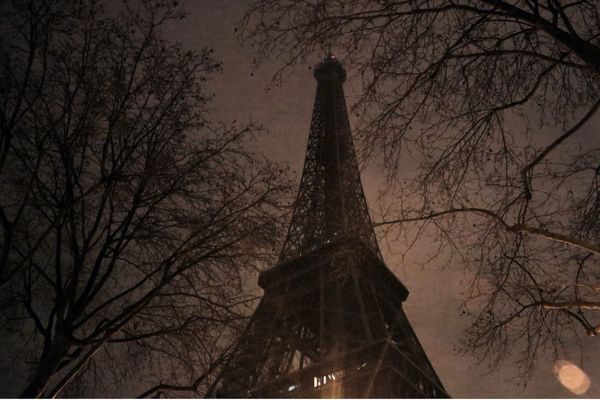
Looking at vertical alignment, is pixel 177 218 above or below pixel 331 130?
below

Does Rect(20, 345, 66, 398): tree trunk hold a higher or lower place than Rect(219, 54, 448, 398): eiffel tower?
lower

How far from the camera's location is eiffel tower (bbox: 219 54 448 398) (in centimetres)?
2049

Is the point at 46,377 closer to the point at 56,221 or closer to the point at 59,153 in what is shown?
the point at 56,221

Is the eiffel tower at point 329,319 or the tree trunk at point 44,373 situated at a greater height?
the eiffel tower at point 329,319

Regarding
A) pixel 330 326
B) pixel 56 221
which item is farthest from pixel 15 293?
pixel 330 326

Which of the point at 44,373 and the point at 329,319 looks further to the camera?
the point at 329,319

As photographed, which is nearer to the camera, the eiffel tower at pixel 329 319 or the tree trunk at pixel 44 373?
the tree trunk at pixel 44 373

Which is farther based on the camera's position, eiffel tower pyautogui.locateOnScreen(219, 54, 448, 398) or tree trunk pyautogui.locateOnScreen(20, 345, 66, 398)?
eiffel tower pyautogui.locateOnScreen(219, 54, 448, 398)

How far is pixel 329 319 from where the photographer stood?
92.8ft

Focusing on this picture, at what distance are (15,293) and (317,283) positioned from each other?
77.8 ft

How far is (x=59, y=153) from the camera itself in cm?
662

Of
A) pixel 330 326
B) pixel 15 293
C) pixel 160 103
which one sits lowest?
pixel 15 293

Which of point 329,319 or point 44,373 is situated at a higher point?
point 329,319

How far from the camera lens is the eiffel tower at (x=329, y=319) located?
20486mm
